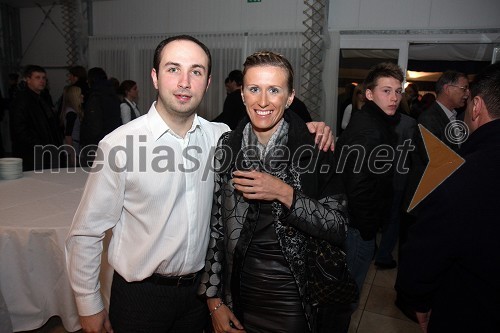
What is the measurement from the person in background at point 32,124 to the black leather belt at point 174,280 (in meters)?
2.66

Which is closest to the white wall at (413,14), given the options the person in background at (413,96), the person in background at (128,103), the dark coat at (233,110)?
the person in background at (413,96)

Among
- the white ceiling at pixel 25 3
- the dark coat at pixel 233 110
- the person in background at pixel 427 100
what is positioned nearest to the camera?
the dark coat at pixel 233 110

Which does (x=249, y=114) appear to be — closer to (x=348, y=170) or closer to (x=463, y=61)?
(x=348, y=170)

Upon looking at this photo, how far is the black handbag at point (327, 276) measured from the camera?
3.82 ft

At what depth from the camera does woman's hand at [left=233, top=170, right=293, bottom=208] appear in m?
1.10

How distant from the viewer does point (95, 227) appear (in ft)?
3.90

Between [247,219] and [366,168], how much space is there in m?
0.99

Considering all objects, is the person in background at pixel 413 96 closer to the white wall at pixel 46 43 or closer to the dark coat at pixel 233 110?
the dark coat at pixel 233 110

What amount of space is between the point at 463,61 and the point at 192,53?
4603mm

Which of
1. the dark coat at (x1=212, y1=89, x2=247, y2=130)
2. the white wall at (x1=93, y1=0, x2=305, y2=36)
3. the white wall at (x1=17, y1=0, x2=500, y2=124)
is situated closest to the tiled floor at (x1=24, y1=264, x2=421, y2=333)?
the dark coat at (x1=212, y1=89, x2=247, y2=130)

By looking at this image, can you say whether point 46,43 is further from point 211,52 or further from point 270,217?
point 270,217

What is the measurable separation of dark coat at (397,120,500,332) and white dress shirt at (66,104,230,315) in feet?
2.45

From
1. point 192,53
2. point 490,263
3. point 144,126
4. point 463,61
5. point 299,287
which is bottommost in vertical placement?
point 299,287

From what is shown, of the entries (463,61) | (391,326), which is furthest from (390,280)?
(463,61)
